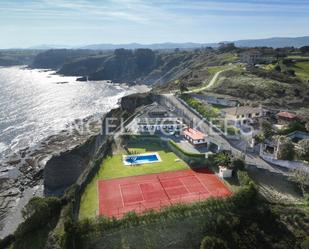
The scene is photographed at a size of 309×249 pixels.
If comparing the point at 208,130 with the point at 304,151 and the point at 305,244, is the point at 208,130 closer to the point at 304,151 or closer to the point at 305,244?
the point at 304,151

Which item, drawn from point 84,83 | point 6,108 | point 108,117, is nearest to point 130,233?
point 108,117

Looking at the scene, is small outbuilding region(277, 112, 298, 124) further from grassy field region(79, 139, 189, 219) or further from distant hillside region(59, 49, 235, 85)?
distant hillside region(59, 49, 235, 85)

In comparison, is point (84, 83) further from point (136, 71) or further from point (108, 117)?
point (108, 117)

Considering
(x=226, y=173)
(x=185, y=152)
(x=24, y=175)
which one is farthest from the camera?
(x=24, y=175)

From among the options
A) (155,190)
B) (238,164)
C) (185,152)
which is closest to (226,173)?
(238,164)

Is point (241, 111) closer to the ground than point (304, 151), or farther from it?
farther from it

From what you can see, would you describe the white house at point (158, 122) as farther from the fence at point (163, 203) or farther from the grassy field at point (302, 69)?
the grassy field at point (302, 69)

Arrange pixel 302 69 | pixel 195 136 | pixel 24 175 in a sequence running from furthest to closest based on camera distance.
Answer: pixel 302 69, pixel 24 175, pixel 195 136
